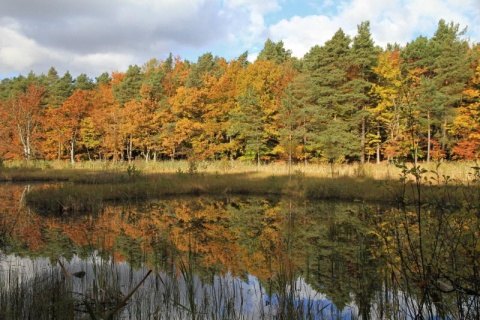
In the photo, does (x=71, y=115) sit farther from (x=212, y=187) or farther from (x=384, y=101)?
(x=384, y=101)

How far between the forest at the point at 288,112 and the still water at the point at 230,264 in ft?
51.9

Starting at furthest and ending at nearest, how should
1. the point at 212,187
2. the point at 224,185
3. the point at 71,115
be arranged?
the point at 71,115, the point at 224,185, the point at 212,187

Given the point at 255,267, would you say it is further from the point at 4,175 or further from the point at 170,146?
the point at 170,146

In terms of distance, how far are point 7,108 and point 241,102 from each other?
2521 centimetres

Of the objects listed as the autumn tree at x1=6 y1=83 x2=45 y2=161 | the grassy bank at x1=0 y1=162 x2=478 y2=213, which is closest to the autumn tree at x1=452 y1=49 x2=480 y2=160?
the grassy bank at x1=0 y1=162 x2=478 y2=213

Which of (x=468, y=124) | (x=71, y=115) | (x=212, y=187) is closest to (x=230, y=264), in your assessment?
(x=212, y=187)

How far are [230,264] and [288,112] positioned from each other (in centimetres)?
2829

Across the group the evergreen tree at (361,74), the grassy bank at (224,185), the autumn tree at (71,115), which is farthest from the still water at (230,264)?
the autumn tree at (71,115)

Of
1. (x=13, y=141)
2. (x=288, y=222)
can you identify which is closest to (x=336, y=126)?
(x=288, y=222)

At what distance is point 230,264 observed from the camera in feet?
21.3

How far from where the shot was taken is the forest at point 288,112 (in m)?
30.3

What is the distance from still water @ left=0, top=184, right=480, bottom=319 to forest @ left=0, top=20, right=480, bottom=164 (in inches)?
623

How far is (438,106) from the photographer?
29.0 meters

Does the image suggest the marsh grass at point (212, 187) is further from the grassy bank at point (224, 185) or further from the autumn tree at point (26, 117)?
the autumn tree at point (26, 117)
